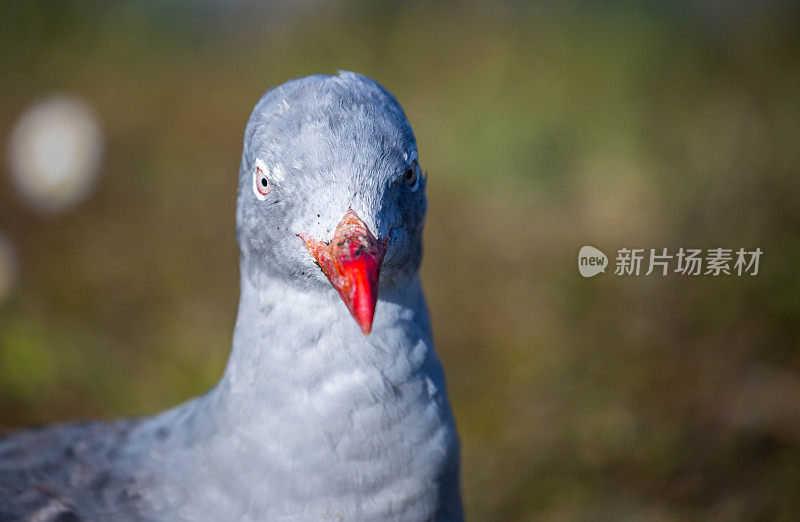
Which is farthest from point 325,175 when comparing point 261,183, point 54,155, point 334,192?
point 54,155

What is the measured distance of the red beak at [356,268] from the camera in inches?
62.4

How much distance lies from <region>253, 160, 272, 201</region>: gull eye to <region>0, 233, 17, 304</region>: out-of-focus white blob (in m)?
3.46

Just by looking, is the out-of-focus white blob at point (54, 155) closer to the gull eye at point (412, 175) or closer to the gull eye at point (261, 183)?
the gull eye at point (261, 183)

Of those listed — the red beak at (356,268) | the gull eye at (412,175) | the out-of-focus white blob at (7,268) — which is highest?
the gull eye at (412,175)

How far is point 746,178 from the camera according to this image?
14.5 ft

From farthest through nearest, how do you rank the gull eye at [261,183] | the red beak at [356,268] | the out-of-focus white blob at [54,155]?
1. the out-of-focus white blob at [54,155]
2. the gull eye at [261,183]
3. the red beak at [356,268]

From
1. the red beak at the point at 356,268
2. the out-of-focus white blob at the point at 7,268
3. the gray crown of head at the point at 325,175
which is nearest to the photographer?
the red beak at the point at 356,268

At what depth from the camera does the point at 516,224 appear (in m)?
5.62

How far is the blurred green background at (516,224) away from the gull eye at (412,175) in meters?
2.07

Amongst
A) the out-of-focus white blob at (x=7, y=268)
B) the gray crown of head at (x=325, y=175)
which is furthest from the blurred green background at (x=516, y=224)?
the gray crown of head at (x=325, y=175)

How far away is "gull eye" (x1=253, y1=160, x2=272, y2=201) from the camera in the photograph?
181cm

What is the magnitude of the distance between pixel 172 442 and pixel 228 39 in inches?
239

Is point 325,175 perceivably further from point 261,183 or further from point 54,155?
point 54,155

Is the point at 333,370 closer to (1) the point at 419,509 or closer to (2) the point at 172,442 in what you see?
(1) the point at 419,509
